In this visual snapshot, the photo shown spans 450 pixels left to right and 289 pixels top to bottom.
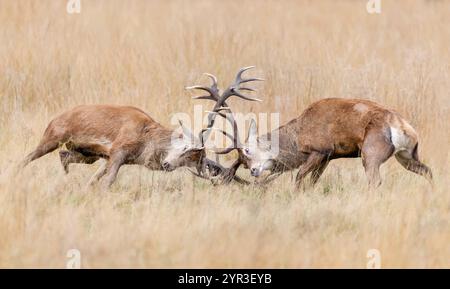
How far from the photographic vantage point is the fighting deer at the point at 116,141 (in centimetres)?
931

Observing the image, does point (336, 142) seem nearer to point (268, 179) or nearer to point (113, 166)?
point (268, 179)

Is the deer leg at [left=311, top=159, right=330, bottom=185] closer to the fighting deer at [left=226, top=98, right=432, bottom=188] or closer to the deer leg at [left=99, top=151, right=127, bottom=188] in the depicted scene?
the fighting deer at [left=226, top=98, right=432, bottom=188]

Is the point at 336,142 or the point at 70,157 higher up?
the point at 336,142

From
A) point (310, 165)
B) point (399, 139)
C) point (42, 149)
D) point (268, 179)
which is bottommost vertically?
point (268, 179)

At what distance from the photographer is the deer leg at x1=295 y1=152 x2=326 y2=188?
941 centimetres

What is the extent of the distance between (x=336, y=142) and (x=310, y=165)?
37cm

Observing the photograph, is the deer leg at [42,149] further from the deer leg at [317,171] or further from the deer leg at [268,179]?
the deer leg at [317,171]

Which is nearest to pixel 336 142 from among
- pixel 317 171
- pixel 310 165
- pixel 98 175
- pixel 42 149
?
pixel 310 165

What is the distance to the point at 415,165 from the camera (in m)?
9.09

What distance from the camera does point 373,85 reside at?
11656mm

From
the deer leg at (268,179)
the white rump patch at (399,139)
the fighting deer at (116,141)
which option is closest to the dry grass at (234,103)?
the deer leg at (268,179)

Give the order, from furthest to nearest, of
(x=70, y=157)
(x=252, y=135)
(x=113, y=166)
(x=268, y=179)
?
(x=252, y=135), (x=70, y=157), (x=268, y=179), (x=113, y=166)

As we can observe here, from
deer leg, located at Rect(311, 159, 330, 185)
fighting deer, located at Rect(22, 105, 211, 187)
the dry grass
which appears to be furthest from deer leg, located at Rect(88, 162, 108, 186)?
deer leg, located at Rect(311, 159, 330, 185)
